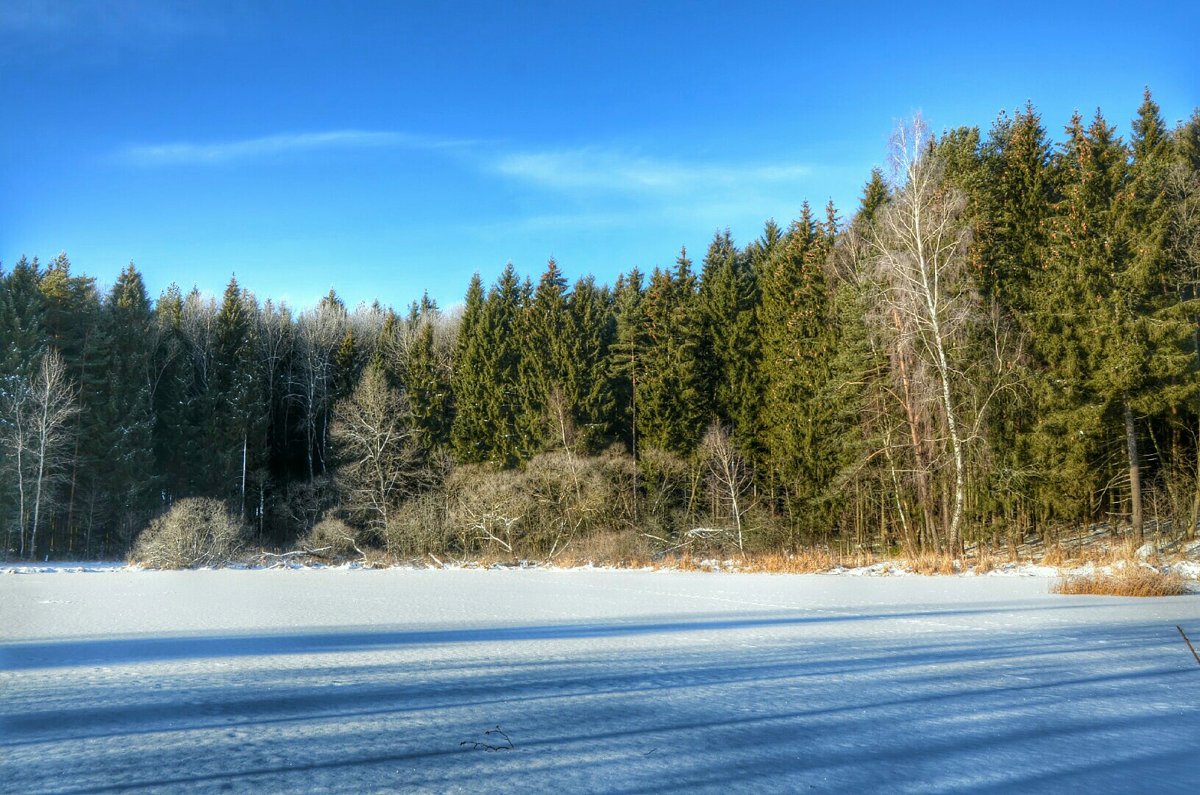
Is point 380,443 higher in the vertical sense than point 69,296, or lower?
lower

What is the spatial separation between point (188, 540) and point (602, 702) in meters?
24.4

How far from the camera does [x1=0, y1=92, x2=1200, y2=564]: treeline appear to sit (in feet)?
71.7

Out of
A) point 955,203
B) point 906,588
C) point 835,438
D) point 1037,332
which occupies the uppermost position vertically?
point 955,203

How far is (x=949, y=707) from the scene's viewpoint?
184 inches

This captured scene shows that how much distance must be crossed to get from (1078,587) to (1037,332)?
42.4ft

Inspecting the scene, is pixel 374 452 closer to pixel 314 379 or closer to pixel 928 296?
pixel 314 379

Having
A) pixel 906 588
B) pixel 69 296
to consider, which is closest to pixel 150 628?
pixel 906 588

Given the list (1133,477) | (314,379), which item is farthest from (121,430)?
(1133,477)

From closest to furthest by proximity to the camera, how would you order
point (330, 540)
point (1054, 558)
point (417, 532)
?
point (1054, 558) < point (330, 540) < point (417, 532)

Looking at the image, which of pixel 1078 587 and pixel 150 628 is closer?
pixel 150 628

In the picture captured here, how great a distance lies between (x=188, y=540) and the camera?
25078mm

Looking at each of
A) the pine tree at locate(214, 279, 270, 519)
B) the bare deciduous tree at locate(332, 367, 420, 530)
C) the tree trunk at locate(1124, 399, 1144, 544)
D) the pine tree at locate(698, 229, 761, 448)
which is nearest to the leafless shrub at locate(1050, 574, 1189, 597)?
the tree trunk at locate(1124, 399, 1144, 544)

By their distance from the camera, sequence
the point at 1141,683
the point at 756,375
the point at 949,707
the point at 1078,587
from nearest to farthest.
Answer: the point at 949,707 < the point at 1141,683 < the point at 1078,587 < the point at 756,375

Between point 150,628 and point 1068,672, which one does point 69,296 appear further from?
point 1068,672
